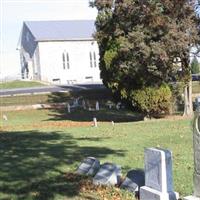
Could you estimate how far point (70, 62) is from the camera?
73938 millimetres

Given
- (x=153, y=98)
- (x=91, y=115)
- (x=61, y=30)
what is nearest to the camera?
(x=153, y=98)

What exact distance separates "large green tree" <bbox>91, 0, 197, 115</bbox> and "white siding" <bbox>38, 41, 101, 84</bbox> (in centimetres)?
4386

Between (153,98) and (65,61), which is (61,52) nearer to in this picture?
(65,61)

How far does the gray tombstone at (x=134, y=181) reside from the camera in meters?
8.51

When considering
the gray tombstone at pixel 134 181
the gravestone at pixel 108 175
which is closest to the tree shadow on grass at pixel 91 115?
the gravestone at pixel 108 175

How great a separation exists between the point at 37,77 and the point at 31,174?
64.1 m

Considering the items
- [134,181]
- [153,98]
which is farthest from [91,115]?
[134,181]

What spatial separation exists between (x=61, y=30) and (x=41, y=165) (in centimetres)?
6501

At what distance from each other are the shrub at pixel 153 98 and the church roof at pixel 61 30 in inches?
1797

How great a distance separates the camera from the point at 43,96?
46.2 metres

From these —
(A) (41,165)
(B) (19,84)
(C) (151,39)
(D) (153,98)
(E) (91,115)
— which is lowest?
(A) (41,165)

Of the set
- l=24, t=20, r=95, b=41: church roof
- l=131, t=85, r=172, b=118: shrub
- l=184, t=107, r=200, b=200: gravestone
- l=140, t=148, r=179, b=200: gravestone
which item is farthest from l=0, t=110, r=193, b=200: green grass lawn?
l=24, t=20, r=95, b=41: church roof

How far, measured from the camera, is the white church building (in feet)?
238

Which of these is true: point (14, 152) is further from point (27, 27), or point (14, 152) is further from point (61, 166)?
point (27, 27)
